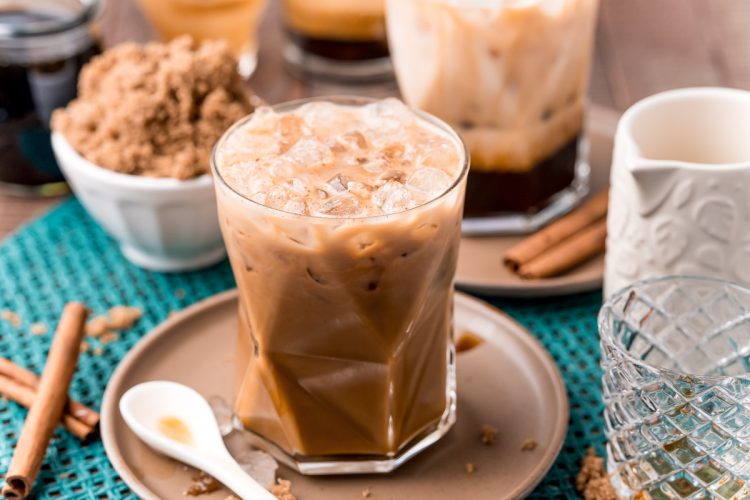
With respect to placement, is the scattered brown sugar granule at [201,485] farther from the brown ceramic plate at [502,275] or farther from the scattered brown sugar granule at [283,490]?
the brown ceramic plate at [502,275]

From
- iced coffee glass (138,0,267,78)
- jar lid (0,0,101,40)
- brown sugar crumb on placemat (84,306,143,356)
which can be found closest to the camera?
brown sugar crumb on placemat (84,306,143,356)

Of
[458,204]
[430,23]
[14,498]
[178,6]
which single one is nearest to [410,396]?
[458,204]

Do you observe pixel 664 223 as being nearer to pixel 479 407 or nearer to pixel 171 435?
pixel 479 407

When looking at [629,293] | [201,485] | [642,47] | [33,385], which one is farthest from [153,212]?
[642,47]

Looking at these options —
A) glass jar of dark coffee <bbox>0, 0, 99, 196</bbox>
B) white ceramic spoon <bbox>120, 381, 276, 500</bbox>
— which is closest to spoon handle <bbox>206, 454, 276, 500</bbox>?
white ceramic spoon <bbox>120, 381, 276, 500</bbox>

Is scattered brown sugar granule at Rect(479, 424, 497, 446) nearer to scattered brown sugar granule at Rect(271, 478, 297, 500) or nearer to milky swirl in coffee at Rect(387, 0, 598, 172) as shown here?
scattered brown sugar granule at Rect(271, 478, 297, 500)

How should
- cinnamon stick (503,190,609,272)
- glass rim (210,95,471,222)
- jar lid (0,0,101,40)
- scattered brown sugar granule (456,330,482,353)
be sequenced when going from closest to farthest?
glass rim (210,95,471,222), scattered brown sugar granule (456,330,482,353), cinnamon stick (503,190,609,272), jar lid (0,0,101,40)

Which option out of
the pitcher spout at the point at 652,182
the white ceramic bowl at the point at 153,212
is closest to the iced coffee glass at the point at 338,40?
the white ceramic bowl at the point at 153,212
